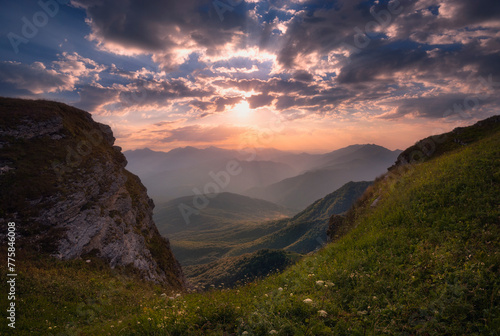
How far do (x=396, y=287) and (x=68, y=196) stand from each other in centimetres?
2679

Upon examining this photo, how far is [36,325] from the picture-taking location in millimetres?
8617

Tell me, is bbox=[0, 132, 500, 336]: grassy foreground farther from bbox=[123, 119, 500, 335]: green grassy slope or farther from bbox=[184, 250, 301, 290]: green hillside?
bbox=[184, 250, 301, 290]: green hillside

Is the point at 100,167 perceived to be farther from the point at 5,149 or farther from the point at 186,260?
the point at 186,260

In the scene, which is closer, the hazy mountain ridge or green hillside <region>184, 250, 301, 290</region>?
the hazy mountain ridge

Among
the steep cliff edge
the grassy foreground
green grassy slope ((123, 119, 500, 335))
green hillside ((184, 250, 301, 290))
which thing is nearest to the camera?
green grassy slope ((123, 119, 500, 335))

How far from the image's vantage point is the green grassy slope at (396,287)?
17.8 feet

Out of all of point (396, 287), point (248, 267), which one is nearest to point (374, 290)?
point (396, 287)

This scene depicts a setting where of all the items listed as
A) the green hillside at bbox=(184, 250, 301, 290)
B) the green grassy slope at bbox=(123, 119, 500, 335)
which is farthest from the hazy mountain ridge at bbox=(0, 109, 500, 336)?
the green hillside at bbox=(184, 250, 301, 290)

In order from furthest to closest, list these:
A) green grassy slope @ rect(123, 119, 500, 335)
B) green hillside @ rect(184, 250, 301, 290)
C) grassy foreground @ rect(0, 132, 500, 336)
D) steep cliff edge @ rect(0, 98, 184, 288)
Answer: green hillside @ rect(184, 250, 301, 290) < steep cliff edge @ rect(0, 98, 184, 288) < grassy foreground @ rect(0, 132, 500, 336) < green grassy slope @ rect(123, 119, 500, 335)

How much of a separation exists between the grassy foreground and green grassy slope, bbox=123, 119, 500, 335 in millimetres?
33

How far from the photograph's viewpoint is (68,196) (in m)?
21.4

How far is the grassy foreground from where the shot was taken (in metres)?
5.57

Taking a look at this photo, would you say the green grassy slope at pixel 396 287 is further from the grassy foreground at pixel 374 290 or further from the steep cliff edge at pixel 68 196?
the steep cliff edge at pixel 68 196

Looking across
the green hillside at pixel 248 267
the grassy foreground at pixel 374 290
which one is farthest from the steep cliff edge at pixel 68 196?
the green hillside at pixel 248 267
